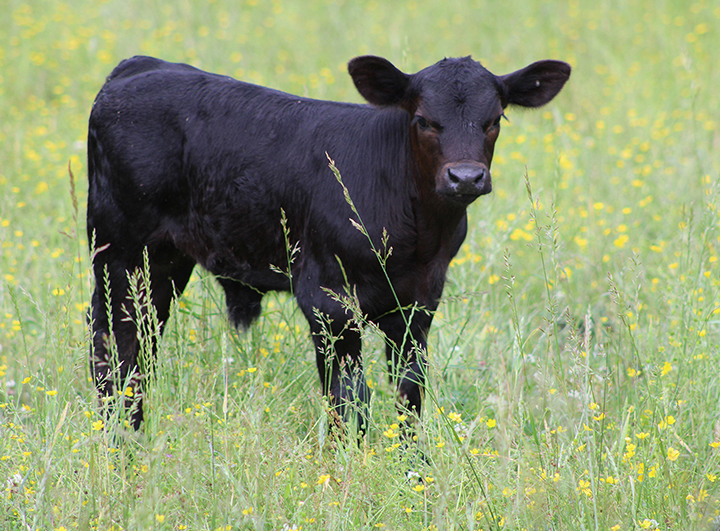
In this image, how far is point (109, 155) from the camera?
378cm

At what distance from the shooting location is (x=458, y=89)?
3.21m

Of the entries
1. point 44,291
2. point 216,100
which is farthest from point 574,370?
point 44,291

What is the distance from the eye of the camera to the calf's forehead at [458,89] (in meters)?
3.19

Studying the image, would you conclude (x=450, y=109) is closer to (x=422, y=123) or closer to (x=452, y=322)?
(x=422, y=123)

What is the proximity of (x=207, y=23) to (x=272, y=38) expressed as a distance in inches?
36.9

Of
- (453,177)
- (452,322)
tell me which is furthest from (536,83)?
(452,322)

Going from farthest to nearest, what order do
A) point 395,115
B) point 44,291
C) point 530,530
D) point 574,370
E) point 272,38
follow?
point 272,38 < point 44,291 < point 395,115 < point 574,370 < point 530,530

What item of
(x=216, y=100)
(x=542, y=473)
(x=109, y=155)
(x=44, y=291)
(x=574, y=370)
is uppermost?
(x=216, y=100)

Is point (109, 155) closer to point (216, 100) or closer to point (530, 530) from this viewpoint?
point (216, 100)

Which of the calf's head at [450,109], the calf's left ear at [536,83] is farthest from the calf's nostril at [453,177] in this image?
the calf's left ear at [536,83]

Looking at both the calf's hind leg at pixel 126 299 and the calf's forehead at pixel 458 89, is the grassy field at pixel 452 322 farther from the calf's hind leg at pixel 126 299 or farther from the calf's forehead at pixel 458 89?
the calf's forehead at pixel 458 89

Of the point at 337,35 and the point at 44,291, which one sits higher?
the point at 337,35

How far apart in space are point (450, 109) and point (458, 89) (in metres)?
0.09

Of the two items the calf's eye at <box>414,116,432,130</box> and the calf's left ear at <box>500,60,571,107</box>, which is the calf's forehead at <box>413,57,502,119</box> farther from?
the calf's left ear at <box>500,60,571,107</box>
